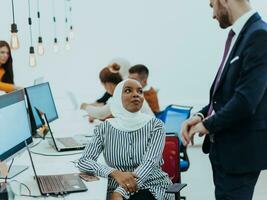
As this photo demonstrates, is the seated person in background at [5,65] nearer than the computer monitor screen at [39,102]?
No

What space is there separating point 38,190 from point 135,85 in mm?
969

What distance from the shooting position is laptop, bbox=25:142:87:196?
197cm

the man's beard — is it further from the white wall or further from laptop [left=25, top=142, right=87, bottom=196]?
the white wall

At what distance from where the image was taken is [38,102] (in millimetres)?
3418

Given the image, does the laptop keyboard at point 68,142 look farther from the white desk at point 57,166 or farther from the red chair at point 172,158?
the red chair at point 172,158

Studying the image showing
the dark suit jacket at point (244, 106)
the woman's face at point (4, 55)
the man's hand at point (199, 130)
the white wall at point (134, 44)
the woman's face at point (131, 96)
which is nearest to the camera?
the dark suit jacket at point (244, 106)

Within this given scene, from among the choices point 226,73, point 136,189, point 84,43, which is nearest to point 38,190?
point 136,189

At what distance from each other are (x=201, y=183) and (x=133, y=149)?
2107 millimetres

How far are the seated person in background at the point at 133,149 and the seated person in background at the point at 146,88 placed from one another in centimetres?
159

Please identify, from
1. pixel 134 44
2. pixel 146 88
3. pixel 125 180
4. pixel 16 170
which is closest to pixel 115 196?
pixel 125 180

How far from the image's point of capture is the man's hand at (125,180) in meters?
2.32

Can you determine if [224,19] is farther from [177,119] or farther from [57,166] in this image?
[177,119]

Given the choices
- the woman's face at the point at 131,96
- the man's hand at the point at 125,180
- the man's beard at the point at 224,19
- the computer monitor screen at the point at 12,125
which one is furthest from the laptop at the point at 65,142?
the man's beard at the point at 224,19

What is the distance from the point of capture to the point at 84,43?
5.90 metres
